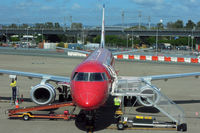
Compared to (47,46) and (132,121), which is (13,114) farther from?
(47,46)

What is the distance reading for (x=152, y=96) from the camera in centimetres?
1794

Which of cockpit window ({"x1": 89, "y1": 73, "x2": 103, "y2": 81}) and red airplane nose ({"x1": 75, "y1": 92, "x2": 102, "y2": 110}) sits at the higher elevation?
cockpit window ({"x1": 89, "y1": 73, "x2": 103, "y2": 81})

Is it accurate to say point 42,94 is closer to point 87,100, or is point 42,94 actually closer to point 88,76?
point 88,76

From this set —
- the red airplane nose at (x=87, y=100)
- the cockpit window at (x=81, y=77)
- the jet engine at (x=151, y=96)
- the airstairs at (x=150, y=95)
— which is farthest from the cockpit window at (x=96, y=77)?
the jet engine at (x=151, y=96)

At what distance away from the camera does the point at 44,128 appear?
16.1 metres

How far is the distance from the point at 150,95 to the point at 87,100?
4.41 m

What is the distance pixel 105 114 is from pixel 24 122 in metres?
5.17

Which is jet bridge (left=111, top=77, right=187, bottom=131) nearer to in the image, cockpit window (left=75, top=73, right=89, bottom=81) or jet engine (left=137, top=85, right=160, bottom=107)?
jet engine (left=137, top=85, right=160, bottom=107)

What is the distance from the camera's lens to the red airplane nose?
13.9 metres

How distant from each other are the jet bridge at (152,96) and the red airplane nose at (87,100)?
2.68 meters

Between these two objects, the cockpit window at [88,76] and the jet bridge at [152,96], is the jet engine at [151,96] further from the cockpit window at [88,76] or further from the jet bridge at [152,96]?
the cockpit window at [88,76]

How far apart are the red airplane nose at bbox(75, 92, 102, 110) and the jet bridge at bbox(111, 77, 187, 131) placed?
8.79 feet

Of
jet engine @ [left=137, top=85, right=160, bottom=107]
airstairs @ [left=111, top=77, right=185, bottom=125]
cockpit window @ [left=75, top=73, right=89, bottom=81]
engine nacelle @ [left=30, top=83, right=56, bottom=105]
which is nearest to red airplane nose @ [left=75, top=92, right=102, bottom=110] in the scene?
cockpit window @ [left=75, top=73, right=89, bottom=81]

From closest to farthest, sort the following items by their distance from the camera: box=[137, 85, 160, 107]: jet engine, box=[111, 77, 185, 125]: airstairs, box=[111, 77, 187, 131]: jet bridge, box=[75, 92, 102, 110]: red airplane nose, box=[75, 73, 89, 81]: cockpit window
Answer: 1. box=[75, 92, 102, 110]: red airplane nose
2. box=[75, 73, 89, 81]: cockpit window
3. box=[111, 77, 187, 131]: jet bridge
4. box=[111, 77, 185, 125]: airstairs
5. box=[137, 85, 160, 107]: jet engine
